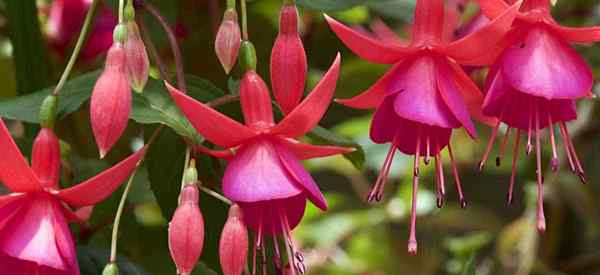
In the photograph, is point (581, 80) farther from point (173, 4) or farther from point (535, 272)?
point (535, 272)

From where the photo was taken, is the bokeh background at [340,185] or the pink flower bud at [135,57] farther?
the bokeh background at [340,185]

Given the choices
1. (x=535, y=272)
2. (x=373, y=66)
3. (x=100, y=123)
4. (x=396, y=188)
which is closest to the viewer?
(x=100, y=123)

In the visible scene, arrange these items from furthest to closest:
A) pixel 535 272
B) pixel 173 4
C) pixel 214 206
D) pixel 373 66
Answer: pixel 535 272 → pixel 373 66 → pixel 173 4 → pixel 214 206

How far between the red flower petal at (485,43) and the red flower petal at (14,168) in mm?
279

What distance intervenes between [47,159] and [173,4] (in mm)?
368

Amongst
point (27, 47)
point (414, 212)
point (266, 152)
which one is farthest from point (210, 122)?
point (27, 47)

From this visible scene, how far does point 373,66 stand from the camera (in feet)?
4.41

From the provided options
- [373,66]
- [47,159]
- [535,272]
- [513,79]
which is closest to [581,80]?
[513,79]

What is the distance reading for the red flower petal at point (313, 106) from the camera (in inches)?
25.0

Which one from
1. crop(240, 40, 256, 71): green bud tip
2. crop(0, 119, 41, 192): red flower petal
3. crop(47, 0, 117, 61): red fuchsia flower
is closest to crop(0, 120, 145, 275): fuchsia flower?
crop(0, 119, 41, 192): red flower petal

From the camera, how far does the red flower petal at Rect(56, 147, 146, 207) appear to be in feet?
2.08

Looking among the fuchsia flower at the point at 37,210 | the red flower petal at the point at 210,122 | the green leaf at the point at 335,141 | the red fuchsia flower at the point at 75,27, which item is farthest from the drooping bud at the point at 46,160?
the red fuchsia flower at the point at 75,27

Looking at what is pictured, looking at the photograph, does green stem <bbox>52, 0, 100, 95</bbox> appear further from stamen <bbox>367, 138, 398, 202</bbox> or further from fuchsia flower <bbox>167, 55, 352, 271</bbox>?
stamen <bbox>367, 138, 398, 202</bbox>

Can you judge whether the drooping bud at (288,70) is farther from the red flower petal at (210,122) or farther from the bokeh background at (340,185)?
the bokeh background at (340,185)
